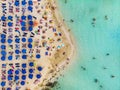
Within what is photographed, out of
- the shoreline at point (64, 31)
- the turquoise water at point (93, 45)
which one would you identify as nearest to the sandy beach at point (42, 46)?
the shoreline at point (64, 31)

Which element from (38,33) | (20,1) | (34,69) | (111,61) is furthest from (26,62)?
(111,61)

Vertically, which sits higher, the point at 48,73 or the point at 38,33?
the point at 38,33

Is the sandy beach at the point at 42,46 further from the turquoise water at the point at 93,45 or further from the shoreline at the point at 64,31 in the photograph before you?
the turquoise water at the point at 93,45

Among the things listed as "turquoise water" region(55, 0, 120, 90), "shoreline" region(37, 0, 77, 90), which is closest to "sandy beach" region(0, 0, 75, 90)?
"shoreline" region(37, 0, 77, 90)

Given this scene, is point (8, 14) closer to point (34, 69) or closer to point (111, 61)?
point (34, 69)

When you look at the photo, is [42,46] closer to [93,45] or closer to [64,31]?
[64,31]

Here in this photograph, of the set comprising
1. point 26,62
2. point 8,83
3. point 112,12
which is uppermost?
point 112,12
